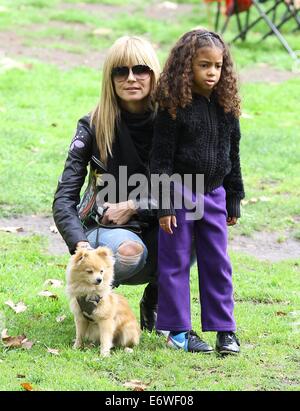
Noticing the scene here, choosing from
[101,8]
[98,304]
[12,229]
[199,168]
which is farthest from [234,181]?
[101,8]

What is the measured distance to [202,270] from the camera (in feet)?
16.5

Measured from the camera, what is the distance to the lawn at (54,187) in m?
4.68

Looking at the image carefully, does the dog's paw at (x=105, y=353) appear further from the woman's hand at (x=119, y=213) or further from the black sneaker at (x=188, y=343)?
the woman's hand at (x=119, y=213)

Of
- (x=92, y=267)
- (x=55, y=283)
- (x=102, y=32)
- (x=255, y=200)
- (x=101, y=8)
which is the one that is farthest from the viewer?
(x=101, y=8)

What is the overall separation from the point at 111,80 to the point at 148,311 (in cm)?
135

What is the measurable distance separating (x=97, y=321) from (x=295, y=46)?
10.1m

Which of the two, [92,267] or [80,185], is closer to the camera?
[92,267]

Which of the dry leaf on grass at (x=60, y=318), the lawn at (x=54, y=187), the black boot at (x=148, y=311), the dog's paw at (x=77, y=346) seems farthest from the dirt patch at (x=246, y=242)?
the dog's paw at (x=77, y=346)

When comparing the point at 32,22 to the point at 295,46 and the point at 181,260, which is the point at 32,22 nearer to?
the point at 295,46

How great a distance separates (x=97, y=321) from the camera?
16.3 feet

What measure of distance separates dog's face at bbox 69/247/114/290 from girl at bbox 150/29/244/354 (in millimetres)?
307

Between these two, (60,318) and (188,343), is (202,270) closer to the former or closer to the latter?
(188,343)

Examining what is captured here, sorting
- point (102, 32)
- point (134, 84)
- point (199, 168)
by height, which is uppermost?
point (102, 32)

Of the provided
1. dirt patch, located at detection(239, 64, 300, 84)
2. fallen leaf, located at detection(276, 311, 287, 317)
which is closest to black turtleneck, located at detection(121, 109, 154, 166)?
fallen leaf, located at detection(276, 311, 287, 317)
